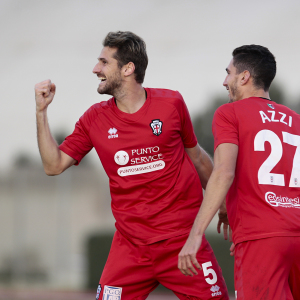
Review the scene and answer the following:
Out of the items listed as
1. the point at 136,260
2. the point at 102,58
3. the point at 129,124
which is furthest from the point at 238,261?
the point at 102,58

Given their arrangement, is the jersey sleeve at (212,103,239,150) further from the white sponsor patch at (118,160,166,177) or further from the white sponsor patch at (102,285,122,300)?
the white sponsor patch at (102,285,122,300)

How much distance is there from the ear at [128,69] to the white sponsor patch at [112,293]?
1646mm

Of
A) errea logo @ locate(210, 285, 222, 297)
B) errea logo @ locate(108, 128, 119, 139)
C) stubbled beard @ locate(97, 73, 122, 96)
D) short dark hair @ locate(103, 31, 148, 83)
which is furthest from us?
short dark hair @ locate(103, 31, 148, 83)

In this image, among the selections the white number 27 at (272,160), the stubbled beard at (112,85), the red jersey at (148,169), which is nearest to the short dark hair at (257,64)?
the white number 27 at (272,160)

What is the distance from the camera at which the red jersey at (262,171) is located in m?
2.73

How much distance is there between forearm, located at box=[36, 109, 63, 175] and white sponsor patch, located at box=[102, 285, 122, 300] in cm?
99

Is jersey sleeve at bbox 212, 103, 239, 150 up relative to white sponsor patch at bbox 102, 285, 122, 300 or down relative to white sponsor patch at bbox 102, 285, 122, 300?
up

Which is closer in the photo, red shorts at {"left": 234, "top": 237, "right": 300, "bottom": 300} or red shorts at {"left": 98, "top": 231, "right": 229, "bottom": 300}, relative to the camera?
red shorts at {"left": 234, "top": 237, "right": 300, "bottom": 300}

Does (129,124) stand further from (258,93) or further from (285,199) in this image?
(285,199)

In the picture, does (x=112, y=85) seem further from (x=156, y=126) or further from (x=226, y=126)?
(x=226, y=126)

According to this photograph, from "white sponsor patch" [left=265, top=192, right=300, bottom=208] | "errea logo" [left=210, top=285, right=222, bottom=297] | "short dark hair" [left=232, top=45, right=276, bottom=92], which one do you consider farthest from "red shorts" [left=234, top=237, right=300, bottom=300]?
"short dark hair" [left=232, top=45, right=276, bottom=92]

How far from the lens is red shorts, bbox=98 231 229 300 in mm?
3273

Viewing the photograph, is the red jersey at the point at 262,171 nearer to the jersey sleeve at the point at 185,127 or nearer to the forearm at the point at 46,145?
the jersey sleeve at the point at 185,127

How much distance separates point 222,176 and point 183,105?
1.04m
